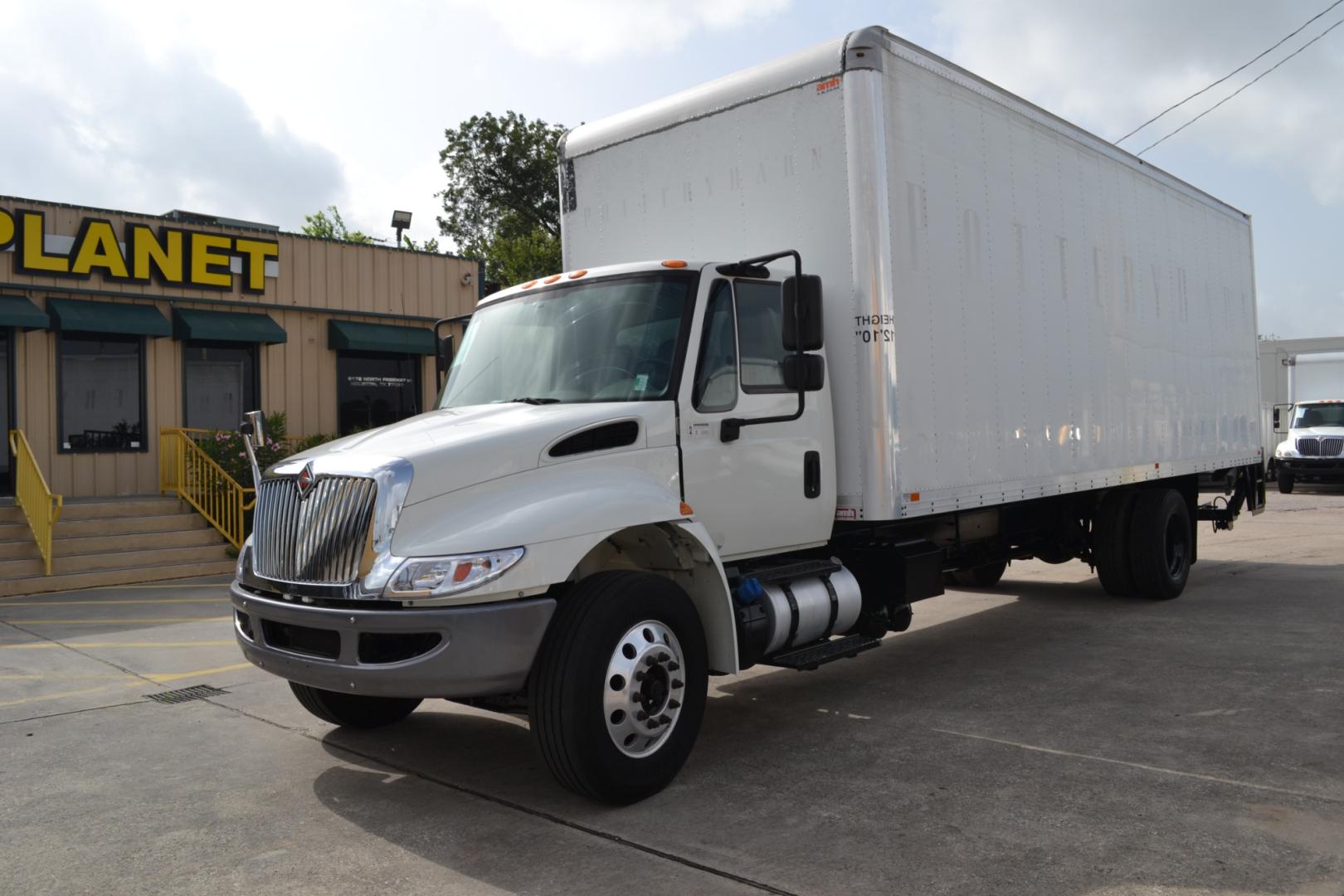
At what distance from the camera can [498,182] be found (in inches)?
1918

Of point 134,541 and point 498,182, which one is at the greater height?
point 498,182

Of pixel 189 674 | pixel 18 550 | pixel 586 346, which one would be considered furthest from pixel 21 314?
pixel 586 346

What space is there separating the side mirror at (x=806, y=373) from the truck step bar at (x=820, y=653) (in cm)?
146

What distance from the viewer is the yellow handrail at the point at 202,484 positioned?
15.0 m

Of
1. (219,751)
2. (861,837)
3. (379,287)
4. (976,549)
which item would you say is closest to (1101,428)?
(976,549)

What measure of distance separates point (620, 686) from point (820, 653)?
165cm

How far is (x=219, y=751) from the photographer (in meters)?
5.91

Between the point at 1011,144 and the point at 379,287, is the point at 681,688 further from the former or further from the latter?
the point at 379,287

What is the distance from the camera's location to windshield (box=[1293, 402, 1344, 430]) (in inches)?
1042

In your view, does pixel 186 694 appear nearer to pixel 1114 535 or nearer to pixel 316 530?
pixel 316 530

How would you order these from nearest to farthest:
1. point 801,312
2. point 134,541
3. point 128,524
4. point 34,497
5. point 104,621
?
1. point 801,312
2. point 104,621
3. point 34,497
4. point 134,541
5. point 128,524

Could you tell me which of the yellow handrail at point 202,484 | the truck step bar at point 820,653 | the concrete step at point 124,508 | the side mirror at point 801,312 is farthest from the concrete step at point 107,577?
the side mirror at point 801,312

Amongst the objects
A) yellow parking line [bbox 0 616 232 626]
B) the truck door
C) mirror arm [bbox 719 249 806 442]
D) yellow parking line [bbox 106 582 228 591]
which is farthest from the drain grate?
yellow parking line [bbox 106 582 228 591]

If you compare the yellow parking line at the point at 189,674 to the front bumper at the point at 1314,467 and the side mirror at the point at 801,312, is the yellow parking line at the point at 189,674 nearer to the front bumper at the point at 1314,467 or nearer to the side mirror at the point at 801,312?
the side mirror at the point at 801,312
